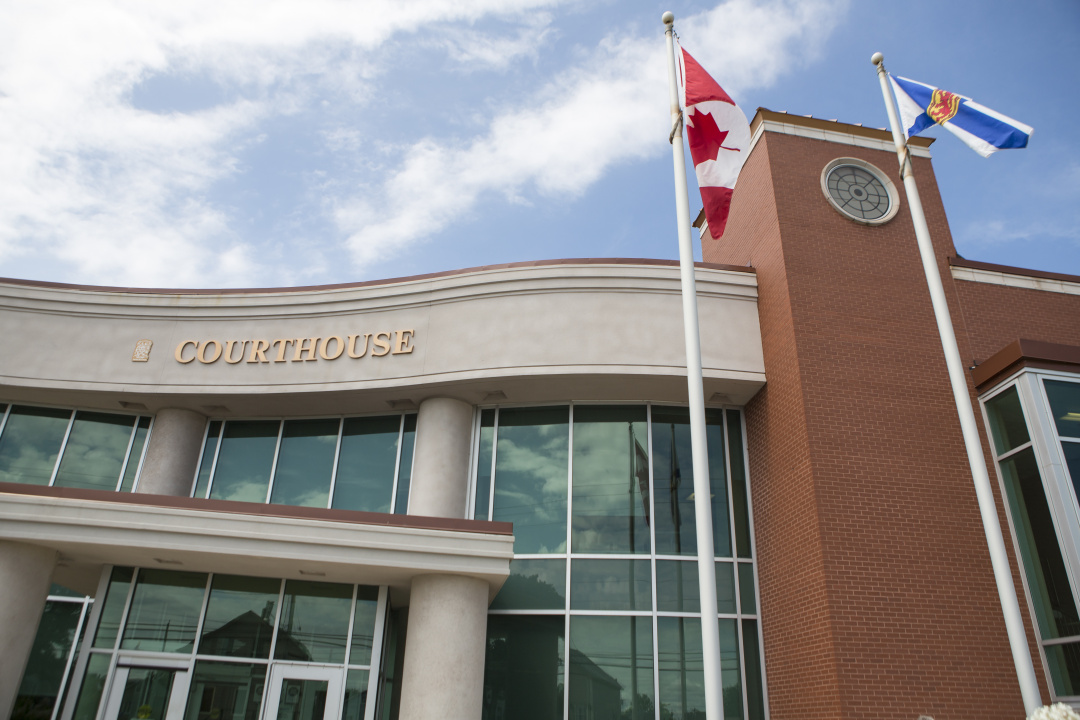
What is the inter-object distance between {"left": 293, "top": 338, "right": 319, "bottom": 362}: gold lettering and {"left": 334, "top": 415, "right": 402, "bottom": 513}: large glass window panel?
5.37ft

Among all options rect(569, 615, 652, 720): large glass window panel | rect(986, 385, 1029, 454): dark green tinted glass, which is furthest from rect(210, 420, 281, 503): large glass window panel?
rect(986, 385, 1029, 454): dark green tinted glass

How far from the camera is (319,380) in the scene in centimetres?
1517

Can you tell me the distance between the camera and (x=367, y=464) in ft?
50.9

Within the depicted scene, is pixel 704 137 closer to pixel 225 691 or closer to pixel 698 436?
pixel 698 436

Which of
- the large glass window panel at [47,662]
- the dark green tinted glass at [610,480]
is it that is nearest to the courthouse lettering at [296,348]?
the dark green tinted glass at [610,480]

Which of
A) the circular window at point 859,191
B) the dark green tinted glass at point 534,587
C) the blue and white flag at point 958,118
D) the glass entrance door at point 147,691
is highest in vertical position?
the circular window at point 859,191

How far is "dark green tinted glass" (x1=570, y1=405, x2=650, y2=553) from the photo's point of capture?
14.0 m

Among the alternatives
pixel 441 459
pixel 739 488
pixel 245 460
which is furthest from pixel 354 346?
pixel 739 488

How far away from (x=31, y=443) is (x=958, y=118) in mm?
18219

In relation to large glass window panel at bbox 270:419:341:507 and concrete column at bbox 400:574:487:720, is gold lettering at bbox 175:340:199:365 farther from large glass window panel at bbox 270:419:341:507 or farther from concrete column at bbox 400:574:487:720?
concrete column at bbox 400:574:487:720

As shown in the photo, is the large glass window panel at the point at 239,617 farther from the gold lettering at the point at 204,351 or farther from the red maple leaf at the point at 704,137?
the red maple leaf at the point at 704,137

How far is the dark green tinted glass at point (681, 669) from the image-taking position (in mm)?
12734

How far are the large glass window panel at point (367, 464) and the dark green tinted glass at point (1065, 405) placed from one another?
1189 cm

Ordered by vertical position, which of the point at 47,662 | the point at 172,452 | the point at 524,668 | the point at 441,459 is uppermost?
the point at 172,452
